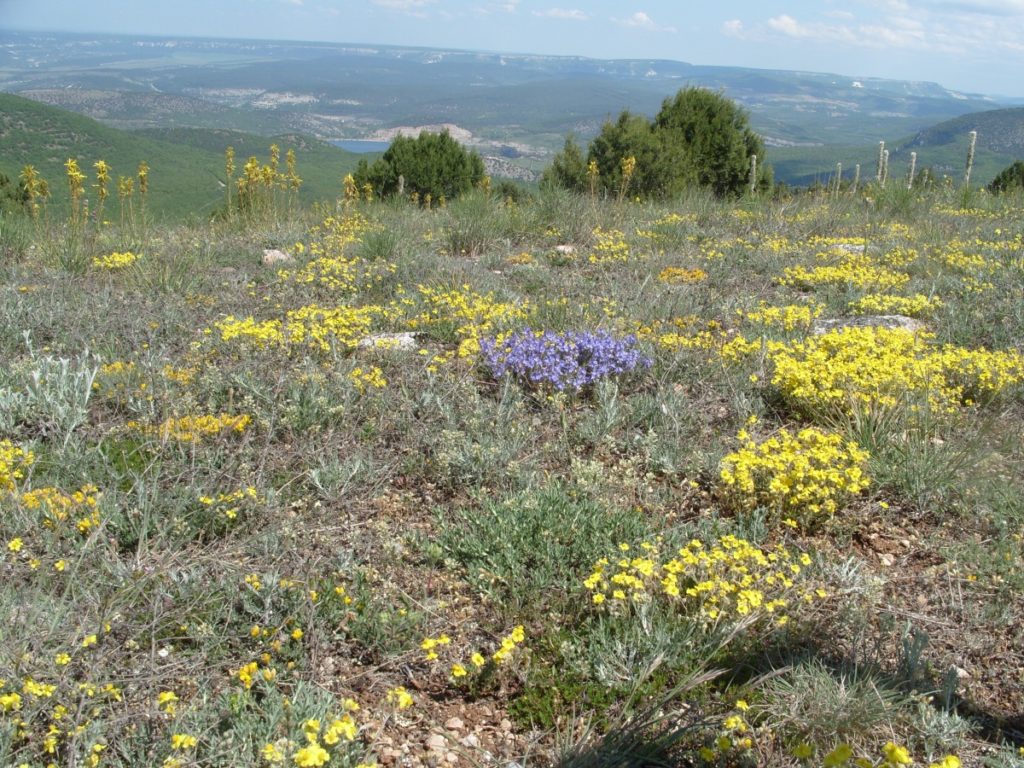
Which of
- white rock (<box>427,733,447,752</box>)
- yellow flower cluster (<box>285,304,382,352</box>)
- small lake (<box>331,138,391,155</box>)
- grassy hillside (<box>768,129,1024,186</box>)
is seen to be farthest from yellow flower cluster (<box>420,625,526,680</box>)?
small lake (<box>331,138,391,155</box>)

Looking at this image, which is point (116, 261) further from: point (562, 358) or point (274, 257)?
point (562, 358)

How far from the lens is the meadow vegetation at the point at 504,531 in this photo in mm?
2102

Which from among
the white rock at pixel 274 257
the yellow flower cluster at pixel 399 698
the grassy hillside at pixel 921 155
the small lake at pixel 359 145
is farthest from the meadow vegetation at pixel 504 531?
the small lake at pixel 359 145

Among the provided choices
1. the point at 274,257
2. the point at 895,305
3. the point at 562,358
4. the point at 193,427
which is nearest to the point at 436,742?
the point at 193,427

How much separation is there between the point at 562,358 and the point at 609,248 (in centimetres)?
365

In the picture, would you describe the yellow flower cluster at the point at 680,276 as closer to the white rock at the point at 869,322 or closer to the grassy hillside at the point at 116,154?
the white rock at the point at 869,322

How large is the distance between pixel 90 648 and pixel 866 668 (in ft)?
8.05

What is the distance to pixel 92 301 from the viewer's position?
5391mm

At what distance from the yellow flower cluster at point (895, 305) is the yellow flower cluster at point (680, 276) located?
1.40 meters

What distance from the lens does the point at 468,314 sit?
519 cm

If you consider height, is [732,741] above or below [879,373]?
below

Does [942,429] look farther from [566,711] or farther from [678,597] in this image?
[566,711]

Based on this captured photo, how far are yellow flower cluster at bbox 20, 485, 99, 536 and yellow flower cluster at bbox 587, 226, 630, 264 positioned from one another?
527cm

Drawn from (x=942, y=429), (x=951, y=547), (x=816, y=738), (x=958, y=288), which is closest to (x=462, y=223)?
(x=958, y=288)
